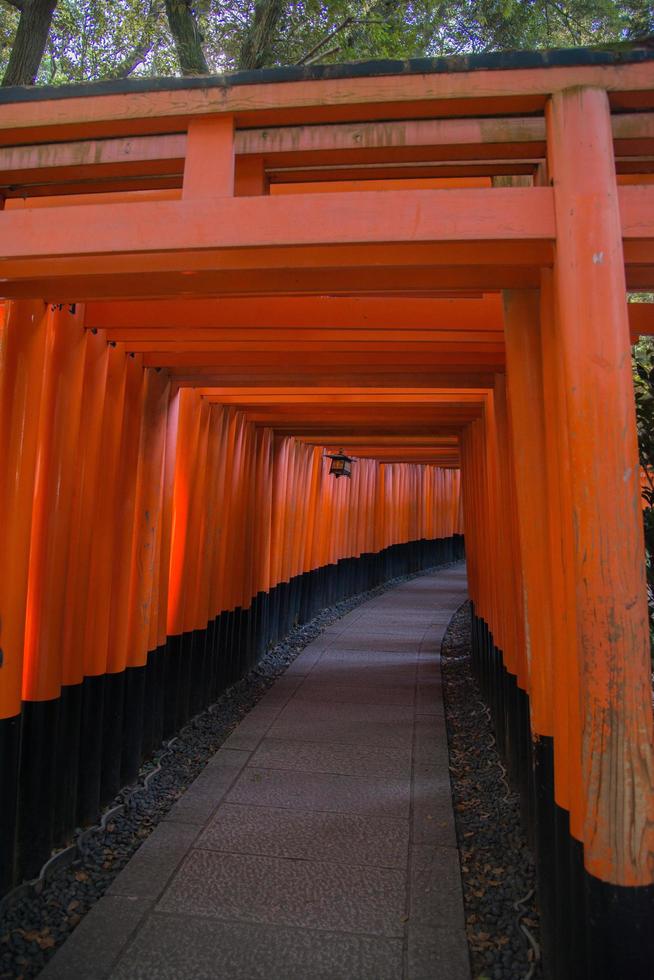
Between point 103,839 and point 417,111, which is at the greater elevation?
point 417,111

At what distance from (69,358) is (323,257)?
1842mm

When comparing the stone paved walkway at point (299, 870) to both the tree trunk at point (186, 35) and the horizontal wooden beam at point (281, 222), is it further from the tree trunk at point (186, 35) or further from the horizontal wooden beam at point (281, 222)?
the tree trunk at point (186, 35)

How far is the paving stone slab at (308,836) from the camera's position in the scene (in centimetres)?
364

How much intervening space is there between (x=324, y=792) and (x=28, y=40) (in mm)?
6925

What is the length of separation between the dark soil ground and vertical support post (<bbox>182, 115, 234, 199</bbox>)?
10.3ft

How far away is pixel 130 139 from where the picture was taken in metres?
2.49

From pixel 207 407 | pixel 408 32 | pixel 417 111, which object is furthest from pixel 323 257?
pixel 408 32

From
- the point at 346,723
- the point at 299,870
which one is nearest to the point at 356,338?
the point at 299,870

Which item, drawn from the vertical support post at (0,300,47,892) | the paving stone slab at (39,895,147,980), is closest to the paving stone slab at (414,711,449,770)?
the paving stone slab at (39,895,147,980)

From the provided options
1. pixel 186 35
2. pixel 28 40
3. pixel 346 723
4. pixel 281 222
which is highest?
pixel 186 35

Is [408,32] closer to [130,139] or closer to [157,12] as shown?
[157,12]

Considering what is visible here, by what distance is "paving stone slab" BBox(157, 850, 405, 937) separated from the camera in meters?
3.03

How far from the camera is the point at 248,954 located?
278 centimetres

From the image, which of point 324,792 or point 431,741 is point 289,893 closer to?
point 324,792
